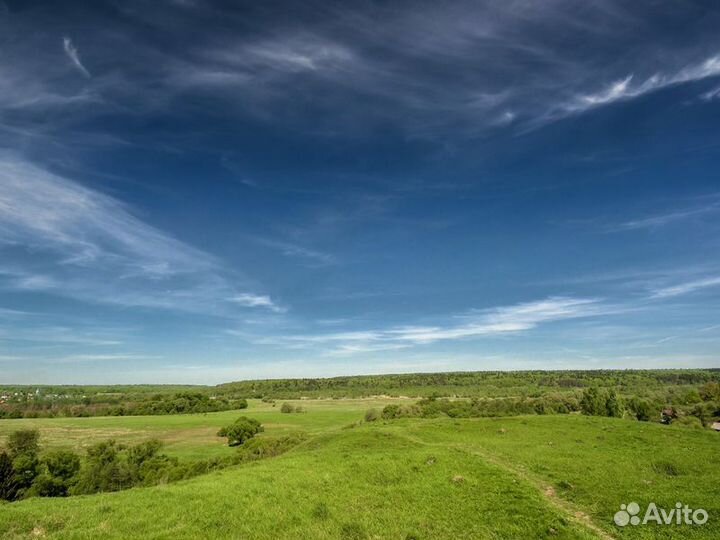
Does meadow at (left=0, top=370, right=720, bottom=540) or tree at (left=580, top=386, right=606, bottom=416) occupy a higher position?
meadow at (left=0, top=370, right=720, bottom=540)

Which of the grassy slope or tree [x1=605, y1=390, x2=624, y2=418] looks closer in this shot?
tree [x1=605, y1=390, x2=624, y2=418]

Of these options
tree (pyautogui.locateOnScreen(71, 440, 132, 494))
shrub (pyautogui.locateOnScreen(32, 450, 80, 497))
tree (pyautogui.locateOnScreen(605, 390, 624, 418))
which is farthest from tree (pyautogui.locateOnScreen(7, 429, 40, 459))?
tree (pyautogui.locateOnScreen(605, 390, 624, 418))

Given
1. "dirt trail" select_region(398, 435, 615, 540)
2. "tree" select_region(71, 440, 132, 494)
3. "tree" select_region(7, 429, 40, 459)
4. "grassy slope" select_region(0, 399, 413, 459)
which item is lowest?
"grassy slope" select_region(0, 399, 413, 459)

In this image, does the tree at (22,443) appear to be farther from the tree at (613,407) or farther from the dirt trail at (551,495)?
the tree at (613,407)

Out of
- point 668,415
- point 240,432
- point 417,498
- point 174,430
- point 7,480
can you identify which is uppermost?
point 417,498

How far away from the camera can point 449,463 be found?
31.1 meters

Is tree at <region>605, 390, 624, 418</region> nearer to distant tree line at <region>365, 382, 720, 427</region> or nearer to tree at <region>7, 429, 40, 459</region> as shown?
distant tree line at <region>365, 382, 720, 427</region>

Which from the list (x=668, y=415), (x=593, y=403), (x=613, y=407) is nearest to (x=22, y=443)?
(x=593, y=403)

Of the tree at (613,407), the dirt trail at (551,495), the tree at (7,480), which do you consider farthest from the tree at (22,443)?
the tree at (613,407)

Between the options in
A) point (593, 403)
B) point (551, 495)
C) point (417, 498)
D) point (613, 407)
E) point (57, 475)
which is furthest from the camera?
point (593, 403)

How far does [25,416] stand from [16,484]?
177500 millimetres

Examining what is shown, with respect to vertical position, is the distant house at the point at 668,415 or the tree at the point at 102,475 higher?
the distant house at the point at 668,415

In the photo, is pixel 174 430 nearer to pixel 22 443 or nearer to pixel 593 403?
pixel 22 443

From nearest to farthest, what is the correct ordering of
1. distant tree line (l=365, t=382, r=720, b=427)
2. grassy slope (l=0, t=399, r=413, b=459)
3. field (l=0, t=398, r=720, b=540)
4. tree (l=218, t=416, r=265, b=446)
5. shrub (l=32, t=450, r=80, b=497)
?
field (l=0, t=398, r=720, b=540)
shrub (l=32, t=450, r=80, b=497)
distant tree line (l=365, t=382, r=720, b=427)
grassy slope (l=0, t=399, r=413, b=459)
tree (l=218, t=416, r=265, b=446)
